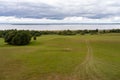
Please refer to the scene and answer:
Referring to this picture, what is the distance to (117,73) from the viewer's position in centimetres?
1945

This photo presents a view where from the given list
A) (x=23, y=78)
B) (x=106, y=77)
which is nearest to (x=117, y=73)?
(x=106, y=77)

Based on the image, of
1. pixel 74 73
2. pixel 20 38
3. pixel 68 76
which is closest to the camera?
pixel 68 76

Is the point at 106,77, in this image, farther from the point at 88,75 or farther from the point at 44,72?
the point at 44,72

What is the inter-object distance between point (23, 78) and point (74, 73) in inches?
205

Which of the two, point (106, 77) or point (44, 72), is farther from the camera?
point (44, 72)

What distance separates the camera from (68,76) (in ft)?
60.8

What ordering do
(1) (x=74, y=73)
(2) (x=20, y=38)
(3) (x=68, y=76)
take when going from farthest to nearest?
(2) (x=20, y=38) → (1) (x=74, y=73) → (3) (x=68, y=76)

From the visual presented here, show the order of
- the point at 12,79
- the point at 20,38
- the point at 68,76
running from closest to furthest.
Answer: the point at 12,79
the point at 68,76
the point at 20,38

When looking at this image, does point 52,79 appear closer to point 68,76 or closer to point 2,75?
point 68,76

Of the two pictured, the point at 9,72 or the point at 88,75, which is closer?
the point at 88,75

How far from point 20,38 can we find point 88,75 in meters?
44.3

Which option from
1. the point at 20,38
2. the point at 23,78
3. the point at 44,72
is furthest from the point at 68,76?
the point at 20,38

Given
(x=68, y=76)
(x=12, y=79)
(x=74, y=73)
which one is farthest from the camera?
(x=74, y=73)

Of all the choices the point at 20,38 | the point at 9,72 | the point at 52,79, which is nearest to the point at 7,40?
the point at 20,38
